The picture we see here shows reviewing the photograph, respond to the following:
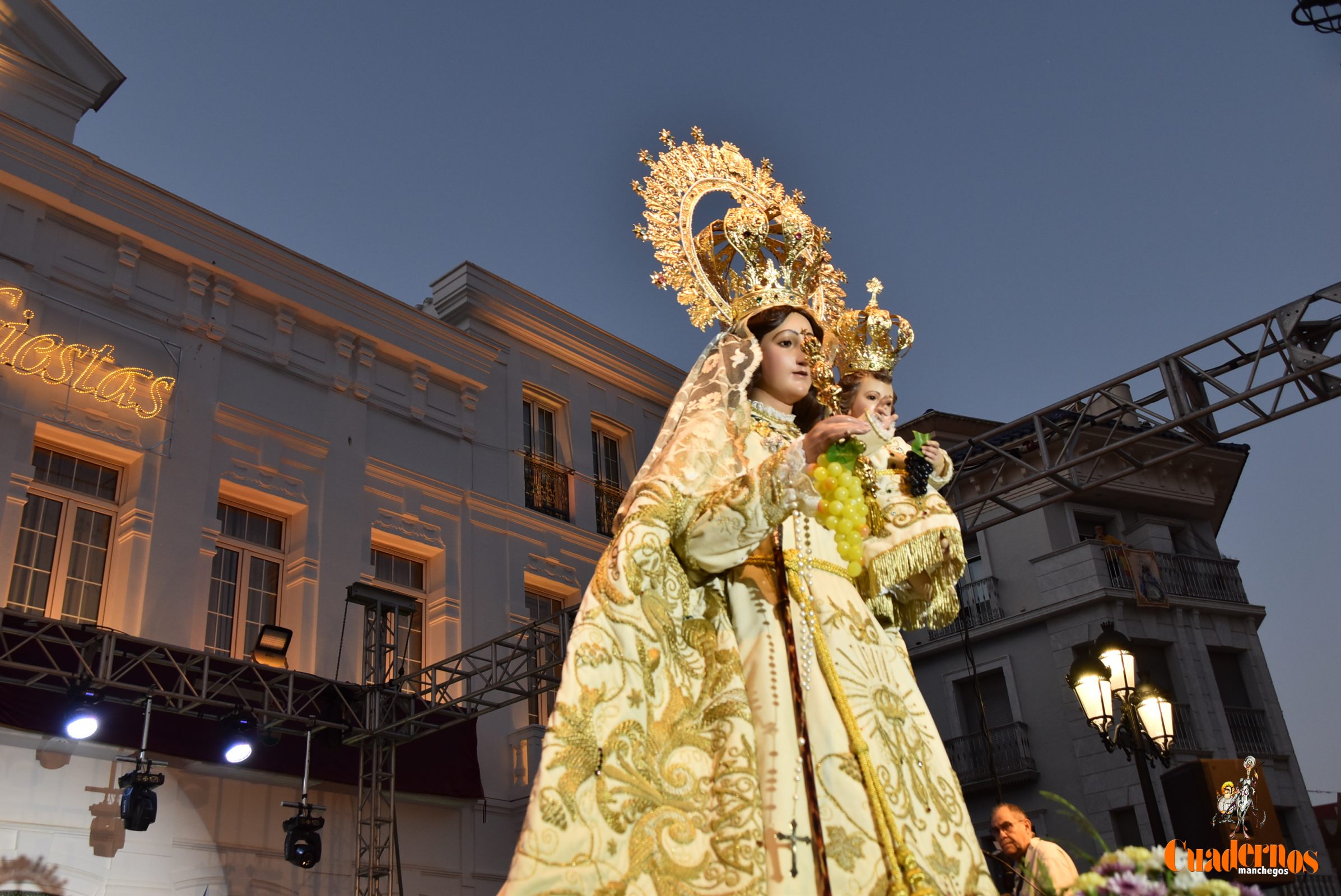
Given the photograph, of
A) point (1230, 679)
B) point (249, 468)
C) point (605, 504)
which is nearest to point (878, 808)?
point (249, 468)

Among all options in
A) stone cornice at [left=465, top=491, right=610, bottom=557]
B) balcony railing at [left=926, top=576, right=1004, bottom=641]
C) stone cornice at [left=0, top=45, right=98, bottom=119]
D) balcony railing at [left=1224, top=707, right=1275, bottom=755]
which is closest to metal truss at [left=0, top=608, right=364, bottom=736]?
stone cornice at [left=465, top=491, right=610, bottom=557]

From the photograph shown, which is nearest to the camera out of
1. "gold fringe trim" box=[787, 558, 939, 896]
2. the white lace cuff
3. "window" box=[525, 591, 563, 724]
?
"gold fringe trim" box=[787, 558, 939, 896]

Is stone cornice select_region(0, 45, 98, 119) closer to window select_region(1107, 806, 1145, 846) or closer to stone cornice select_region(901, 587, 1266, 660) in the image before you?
stone cornice select_region(901, 587, 1266, 660)

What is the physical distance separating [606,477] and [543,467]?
1273mm

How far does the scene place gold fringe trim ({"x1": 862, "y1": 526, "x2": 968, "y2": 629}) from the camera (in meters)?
3.41

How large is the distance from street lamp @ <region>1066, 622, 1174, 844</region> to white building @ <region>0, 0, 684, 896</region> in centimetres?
590

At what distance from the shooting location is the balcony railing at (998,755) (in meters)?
18.4

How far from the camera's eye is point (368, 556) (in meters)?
11.7

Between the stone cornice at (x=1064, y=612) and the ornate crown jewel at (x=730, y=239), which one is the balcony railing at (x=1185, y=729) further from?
the ornate crown jewel at (x=730, y=239)

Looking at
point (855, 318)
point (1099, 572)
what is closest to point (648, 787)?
point (855, 318)

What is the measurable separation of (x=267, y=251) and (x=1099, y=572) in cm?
1356

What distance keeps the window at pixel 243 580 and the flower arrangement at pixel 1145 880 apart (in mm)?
9053

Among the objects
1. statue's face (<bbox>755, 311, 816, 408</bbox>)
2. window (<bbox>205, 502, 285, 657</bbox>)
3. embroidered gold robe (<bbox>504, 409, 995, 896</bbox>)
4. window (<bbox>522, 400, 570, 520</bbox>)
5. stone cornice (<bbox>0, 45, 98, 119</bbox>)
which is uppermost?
stone cornice (<bbox>0, 45, 98, 119</bbox>)

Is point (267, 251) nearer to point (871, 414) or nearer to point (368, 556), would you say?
point (368, 556)
